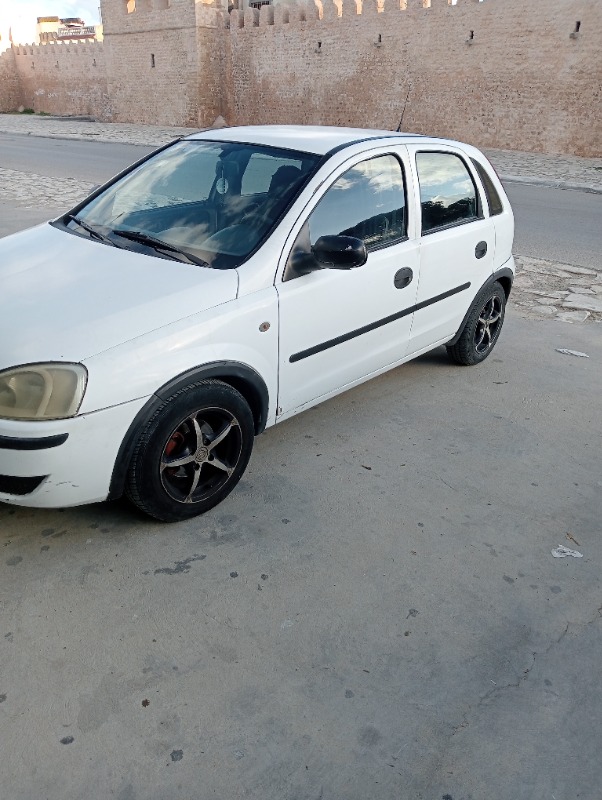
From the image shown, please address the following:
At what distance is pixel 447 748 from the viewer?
215 cm

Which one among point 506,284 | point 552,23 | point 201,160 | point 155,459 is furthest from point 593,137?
point 155,459

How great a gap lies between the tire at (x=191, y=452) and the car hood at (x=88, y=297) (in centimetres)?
36

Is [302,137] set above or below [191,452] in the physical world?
above

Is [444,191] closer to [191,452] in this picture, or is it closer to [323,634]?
[191,452]

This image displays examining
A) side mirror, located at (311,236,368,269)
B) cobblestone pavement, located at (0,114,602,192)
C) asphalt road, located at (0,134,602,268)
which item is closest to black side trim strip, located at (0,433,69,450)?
side mirror, located at (311,236,368,269)

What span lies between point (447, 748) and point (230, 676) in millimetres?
750

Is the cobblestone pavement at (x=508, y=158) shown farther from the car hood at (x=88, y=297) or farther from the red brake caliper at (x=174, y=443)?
the red brake caliper at (x=174, y=443)

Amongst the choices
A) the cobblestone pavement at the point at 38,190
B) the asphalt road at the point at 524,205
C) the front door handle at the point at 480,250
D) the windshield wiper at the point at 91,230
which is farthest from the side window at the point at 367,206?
the cobblestone pavement at the point at 38,190

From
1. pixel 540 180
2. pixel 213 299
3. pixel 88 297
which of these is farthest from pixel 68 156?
pixel 213 299

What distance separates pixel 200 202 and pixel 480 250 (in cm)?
203

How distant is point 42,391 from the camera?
2.58 metres

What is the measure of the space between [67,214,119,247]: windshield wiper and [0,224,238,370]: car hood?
2.0 inches

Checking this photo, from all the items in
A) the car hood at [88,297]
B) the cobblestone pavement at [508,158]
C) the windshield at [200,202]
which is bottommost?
the cobblestone pavement at [508,158]

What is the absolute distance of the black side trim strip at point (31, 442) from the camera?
8.41 feet
